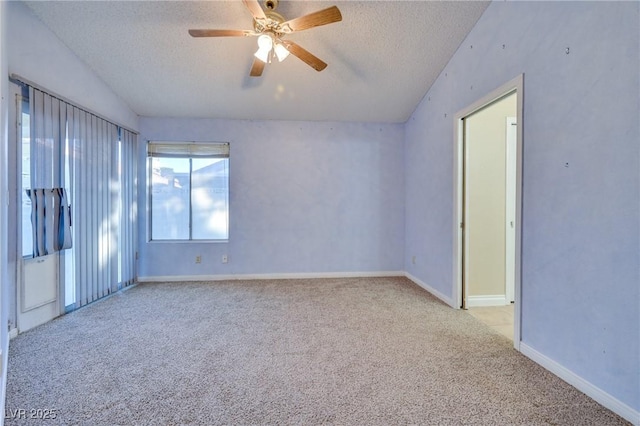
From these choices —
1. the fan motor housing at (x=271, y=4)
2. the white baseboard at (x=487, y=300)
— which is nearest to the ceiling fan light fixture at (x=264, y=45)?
the fan motor housing at (x=271, y=4)

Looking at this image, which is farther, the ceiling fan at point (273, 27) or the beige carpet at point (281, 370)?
the ceiling fan at point (273, 27)

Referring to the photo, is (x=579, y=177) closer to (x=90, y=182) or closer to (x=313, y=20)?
(x=313, y=20)

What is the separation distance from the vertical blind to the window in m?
0.31

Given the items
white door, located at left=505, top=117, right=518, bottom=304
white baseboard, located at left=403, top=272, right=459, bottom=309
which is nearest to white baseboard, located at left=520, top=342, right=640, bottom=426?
white baseboard, located at left=403, top=272, right=459, bottom=309

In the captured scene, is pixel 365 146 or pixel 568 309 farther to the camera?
pixel 365 146

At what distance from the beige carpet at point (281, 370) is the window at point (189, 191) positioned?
1.32 meters

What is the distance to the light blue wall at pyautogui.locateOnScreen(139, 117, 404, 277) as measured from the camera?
4.13 m

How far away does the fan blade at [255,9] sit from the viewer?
1.84m

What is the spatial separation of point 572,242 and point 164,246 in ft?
14.7

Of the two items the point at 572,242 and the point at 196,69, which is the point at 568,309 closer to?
the point at 572,242

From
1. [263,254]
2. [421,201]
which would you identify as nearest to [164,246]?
[263,254]

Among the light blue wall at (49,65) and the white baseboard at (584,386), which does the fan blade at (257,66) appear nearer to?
the light blue wall at (49,65)

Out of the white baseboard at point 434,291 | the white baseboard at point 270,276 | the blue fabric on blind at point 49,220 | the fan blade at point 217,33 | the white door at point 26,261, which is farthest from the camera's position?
the white baseboard at point 270,276

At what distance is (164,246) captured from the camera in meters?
4.10
